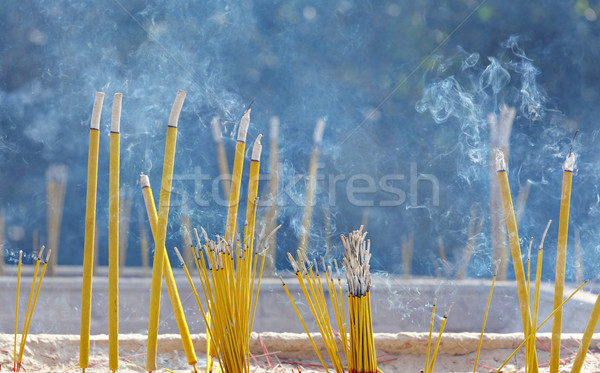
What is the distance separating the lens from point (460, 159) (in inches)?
102

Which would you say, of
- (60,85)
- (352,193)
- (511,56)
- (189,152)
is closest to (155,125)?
(189,152)

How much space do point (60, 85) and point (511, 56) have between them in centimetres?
187

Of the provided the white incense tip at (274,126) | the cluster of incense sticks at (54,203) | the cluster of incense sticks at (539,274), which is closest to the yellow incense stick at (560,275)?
the cluster of incense sticks at (539,274)

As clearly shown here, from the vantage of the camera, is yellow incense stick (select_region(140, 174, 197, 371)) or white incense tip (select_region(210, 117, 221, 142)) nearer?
yellow incense stick (select_region(140, 174, 197, 371))

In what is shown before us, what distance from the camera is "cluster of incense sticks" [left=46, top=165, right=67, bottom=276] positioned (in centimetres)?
246

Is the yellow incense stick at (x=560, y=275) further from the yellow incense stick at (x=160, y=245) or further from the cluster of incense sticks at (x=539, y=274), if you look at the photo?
the yellow incense stick at (x=160, y=245)

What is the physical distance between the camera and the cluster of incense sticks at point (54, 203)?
246cm

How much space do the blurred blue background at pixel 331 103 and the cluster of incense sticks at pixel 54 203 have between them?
24 mm

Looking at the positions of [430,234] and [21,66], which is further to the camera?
[430,234]

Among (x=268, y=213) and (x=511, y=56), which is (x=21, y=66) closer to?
(x=268, y=213)

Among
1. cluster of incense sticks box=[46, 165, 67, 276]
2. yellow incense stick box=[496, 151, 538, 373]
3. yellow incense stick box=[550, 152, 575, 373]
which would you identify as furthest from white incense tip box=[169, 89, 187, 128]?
cluster of incense sticks box=[46, 165, 67, 276]

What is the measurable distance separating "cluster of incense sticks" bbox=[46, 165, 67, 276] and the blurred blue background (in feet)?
0.08

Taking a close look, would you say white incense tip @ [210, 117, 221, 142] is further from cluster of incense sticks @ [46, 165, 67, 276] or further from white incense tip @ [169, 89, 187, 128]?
white incense tip @ [169, 89, 187, 128]

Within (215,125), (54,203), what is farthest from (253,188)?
(54,203)
